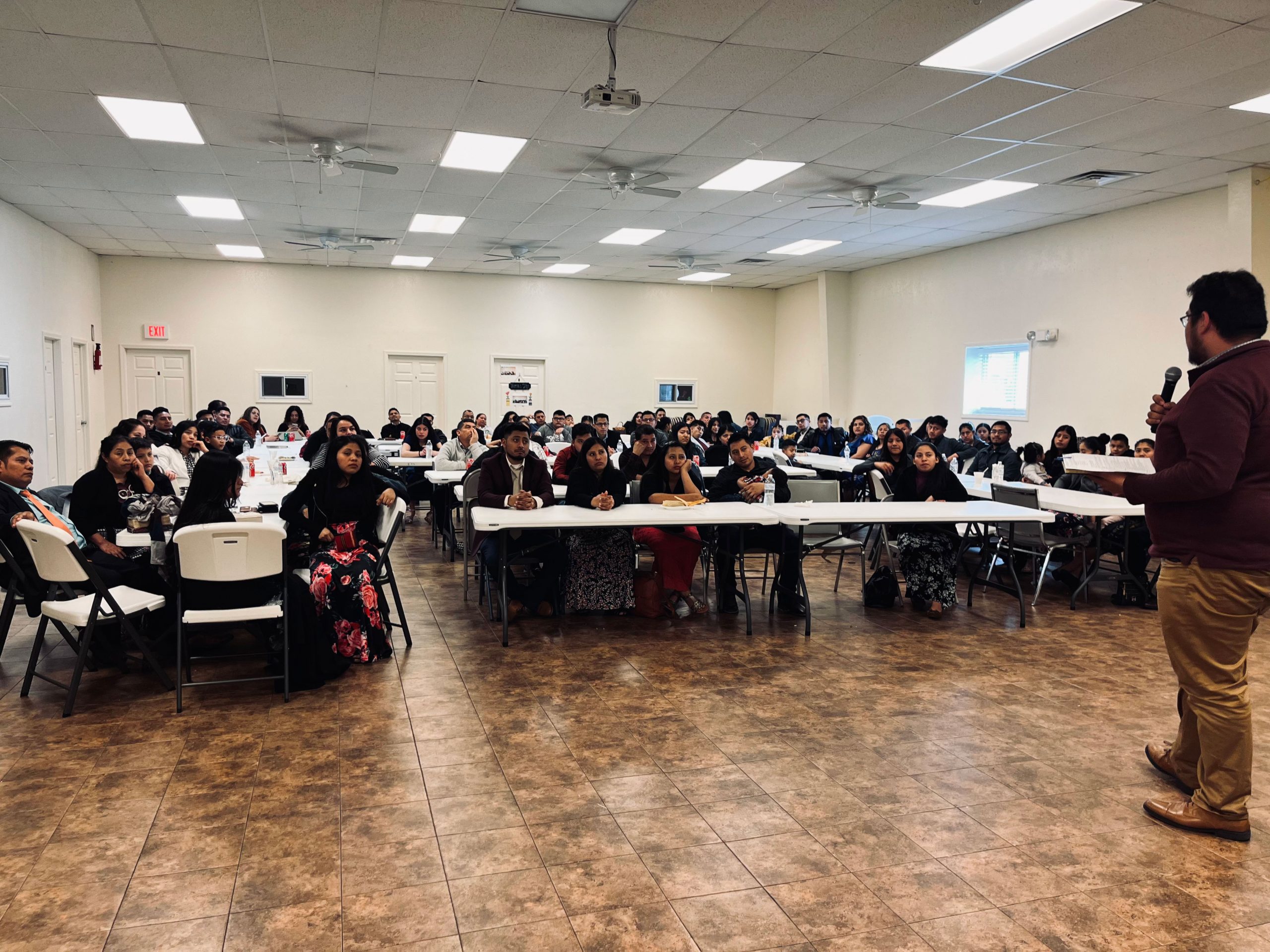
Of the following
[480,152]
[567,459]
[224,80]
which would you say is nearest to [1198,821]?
[567,459]

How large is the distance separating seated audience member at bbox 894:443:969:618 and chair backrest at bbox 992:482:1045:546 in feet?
1.15

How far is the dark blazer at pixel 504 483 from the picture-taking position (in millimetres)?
5480

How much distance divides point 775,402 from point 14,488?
529 inches

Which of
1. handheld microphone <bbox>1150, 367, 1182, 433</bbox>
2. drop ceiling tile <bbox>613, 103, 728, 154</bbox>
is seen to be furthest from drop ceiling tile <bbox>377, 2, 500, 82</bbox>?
handheld microphone <bbox>1150, 367, 1182, 433</bbox>

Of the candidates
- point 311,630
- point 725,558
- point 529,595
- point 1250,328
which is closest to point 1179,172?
point 725,558

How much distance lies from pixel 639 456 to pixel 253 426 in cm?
627

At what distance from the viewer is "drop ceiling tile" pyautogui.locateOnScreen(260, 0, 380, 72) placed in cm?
456

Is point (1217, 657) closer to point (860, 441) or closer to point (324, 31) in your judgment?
point (324, 31)

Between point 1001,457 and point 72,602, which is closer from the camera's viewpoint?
point 72,602

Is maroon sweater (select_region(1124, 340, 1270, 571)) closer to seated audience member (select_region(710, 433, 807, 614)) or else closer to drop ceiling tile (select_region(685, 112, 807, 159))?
seated audience member (select_region(710, 433, 807, 614))

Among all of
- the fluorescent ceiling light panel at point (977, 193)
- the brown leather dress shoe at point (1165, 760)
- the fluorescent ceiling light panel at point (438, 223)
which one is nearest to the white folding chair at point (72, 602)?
the brown leather dress shoe at point (1165, 760)

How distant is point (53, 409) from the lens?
1077 cm

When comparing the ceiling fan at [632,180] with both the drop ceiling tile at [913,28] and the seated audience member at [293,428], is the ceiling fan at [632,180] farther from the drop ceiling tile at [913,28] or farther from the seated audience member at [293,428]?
the seated audience member at [293,428]

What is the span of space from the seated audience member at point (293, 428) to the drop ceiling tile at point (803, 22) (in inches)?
323
